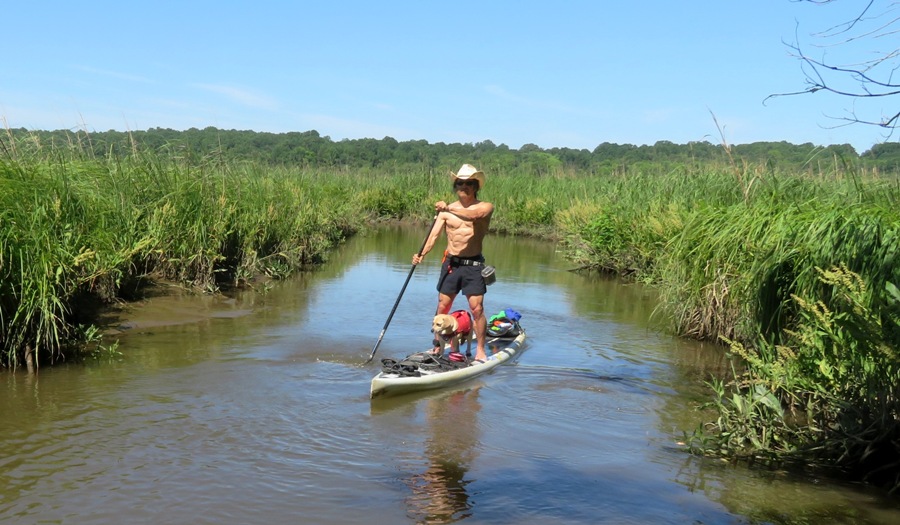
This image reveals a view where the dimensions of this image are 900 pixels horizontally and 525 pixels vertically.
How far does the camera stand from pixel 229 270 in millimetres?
13914

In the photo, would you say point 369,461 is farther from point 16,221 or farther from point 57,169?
point 57,169

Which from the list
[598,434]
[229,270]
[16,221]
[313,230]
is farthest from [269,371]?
[313,230]

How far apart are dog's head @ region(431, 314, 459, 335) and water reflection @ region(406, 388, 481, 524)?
2.35ft

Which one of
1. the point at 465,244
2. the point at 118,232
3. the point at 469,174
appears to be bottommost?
the point at 118,232

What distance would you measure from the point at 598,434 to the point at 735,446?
45.8 inches

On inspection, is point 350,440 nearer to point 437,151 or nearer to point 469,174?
point 469,174

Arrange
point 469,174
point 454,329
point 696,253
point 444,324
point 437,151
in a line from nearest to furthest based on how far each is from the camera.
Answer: point 444,324 < point 454,329 < point 469,174 < point 696,253 < point 437,151

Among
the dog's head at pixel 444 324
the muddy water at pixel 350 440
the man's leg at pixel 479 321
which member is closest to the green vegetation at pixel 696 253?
the muddy water at pixel 350 440

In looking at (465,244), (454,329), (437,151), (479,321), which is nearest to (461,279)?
(465,244)

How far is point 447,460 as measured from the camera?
249 inches

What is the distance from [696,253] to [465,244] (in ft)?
10.3

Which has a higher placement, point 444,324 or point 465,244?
point 465,244

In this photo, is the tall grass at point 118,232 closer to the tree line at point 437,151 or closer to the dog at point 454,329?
the tree line at point 437,151

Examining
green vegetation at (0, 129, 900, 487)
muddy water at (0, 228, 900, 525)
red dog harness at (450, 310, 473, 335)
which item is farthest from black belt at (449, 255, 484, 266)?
green vegetation at (0, 129, 900, 487)
